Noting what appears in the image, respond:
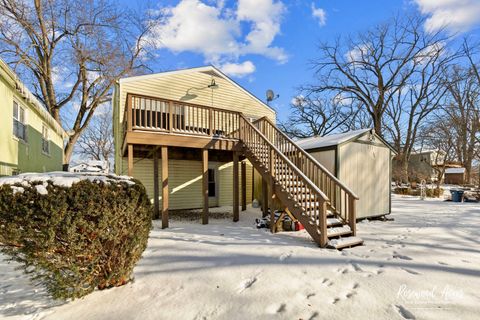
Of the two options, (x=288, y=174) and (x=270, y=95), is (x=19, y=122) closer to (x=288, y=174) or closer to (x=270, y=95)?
(x=288, y=174)

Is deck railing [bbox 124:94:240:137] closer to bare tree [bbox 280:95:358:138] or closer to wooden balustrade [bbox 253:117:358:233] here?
wooden balustrade [bbox 253:117:358:233]

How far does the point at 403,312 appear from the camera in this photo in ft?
8.39

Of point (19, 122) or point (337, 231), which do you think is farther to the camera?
point (19, 122)

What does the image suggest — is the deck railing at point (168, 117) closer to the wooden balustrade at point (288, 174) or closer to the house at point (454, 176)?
the wooden balustrade at point (288, 174)

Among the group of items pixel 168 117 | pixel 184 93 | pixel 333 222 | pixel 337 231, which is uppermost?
pixel 184 93

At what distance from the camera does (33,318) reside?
2.65 metres

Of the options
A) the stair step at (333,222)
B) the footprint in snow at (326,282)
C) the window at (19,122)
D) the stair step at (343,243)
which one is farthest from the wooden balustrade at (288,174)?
the window at (19,122)

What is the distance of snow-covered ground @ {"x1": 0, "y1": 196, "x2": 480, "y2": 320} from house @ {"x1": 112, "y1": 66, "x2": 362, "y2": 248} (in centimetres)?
105

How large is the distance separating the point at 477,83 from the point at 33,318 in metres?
29.1

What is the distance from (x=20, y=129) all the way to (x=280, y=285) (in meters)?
8.85

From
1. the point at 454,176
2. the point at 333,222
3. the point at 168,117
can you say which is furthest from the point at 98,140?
the point at 454,176

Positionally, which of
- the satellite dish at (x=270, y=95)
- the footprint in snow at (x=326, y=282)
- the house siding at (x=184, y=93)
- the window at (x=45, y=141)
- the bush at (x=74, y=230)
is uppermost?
the satellite dish at (x=270, y=95)

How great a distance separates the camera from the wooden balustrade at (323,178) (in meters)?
5.60

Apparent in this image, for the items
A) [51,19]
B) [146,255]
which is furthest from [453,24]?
[51,19]
